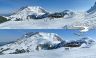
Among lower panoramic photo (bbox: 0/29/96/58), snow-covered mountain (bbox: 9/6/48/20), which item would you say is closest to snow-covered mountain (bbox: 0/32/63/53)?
lower panoramic photo (bbox: 0/29/96/58)

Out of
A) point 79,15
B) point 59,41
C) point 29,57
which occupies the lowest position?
point 29,57

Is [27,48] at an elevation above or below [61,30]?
below

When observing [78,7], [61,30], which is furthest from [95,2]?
[61,30]

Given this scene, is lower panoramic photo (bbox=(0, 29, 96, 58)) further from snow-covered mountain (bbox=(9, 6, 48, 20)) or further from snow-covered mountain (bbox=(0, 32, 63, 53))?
snow-covered mountain (bbox=(9, 6, 48, 20))

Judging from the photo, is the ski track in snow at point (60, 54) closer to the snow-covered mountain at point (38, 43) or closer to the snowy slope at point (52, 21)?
the snow-covered mountain at point (38, 43)

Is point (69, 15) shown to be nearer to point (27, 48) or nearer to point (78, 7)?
point (78, 7)

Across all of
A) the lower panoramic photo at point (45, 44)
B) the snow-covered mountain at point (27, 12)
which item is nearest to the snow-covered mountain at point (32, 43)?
the lower panoramic photo at point (45, 44)

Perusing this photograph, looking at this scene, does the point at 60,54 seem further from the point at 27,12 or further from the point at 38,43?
the point at 27,12

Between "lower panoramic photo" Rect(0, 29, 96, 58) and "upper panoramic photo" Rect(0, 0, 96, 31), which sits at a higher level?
"upper panoramic photo" Rect(0, 0, 96, 31)
